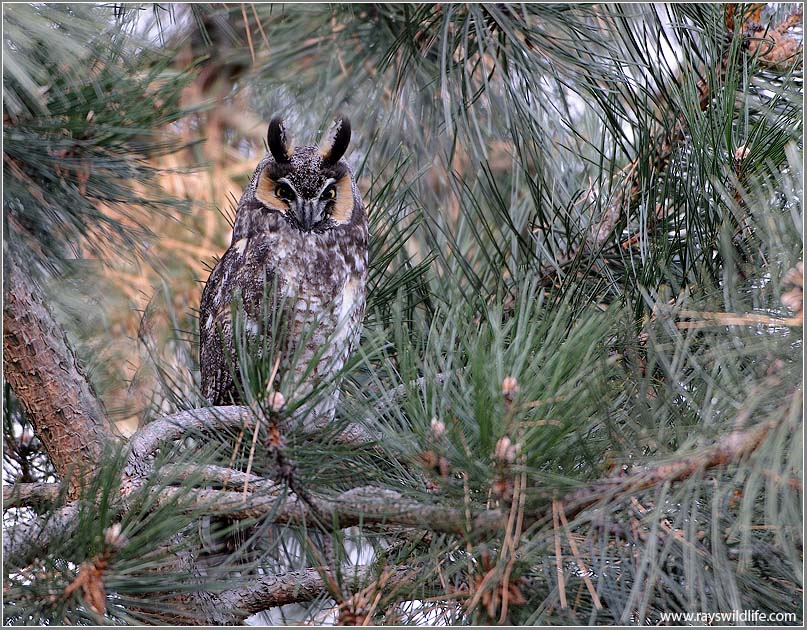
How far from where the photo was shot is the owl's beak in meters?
1.52

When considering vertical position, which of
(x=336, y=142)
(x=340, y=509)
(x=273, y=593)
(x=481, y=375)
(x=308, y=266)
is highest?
(x=336, y=142)

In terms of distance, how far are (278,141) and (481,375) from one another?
0.89 metres

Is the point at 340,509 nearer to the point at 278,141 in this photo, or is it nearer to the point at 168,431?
the point at 168,431

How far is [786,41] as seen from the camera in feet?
4.09

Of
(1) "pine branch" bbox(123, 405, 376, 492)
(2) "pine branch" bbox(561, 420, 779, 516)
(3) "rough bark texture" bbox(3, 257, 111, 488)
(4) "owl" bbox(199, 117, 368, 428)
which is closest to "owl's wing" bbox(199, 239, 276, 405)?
(4) "owl" bbox(199, 117, 368, 428)

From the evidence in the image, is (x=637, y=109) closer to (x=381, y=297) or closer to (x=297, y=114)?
(x=381, y=297)

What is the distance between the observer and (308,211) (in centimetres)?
152

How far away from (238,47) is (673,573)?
2.07 meters

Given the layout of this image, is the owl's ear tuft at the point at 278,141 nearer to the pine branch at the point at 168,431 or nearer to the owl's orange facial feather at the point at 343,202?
the owl's orange facial feather at the point at 343,202

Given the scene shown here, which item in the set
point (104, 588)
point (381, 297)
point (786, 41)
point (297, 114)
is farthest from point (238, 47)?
point (104, 588)

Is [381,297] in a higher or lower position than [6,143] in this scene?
lower

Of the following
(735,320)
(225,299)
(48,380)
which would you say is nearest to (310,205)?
(225,299)

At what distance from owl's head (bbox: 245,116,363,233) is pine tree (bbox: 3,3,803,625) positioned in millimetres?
89

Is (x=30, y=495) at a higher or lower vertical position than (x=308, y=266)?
lower
